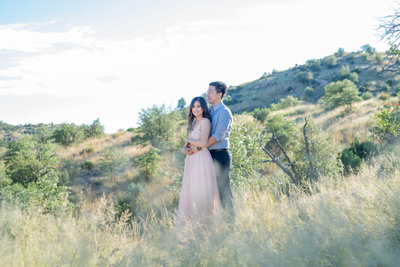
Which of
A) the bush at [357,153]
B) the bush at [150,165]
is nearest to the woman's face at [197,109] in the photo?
the bush at [357,153]

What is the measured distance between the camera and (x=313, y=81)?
57.4m

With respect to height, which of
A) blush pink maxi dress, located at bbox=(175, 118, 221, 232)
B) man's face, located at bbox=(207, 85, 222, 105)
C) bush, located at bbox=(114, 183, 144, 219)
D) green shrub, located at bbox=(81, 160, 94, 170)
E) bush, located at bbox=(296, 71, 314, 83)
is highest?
bush, located at bbox=(296, 71, 314, 83)

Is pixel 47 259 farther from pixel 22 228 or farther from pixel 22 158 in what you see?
pixel 22 158

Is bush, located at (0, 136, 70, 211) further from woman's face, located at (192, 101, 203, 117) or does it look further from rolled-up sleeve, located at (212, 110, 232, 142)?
rolled-up sleeve, located at (212, 110, 232, 142)

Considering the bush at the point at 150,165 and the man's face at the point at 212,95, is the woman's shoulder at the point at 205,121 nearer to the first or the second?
the man's face at the point at 212,95

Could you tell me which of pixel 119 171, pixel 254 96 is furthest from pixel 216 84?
pixel 254 96

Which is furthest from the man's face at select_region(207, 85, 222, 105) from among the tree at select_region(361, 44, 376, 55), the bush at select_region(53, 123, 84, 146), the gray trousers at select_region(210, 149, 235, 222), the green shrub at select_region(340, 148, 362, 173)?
the tree at select_region(361, 44, 376, 55)

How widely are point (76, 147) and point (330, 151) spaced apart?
2078 cm

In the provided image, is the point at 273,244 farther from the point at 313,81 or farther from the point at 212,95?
the point at 313,81

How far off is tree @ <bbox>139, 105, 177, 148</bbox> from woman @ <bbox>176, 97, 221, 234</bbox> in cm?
1516

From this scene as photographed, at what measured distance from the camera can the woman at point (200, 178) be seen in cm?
369

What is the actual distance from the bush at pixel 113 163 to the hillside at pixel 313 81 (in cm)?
3631

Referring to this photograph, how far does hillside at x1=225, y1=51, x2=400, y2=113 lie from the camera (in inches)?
2000

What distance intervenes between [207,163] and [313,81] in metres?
59.7
